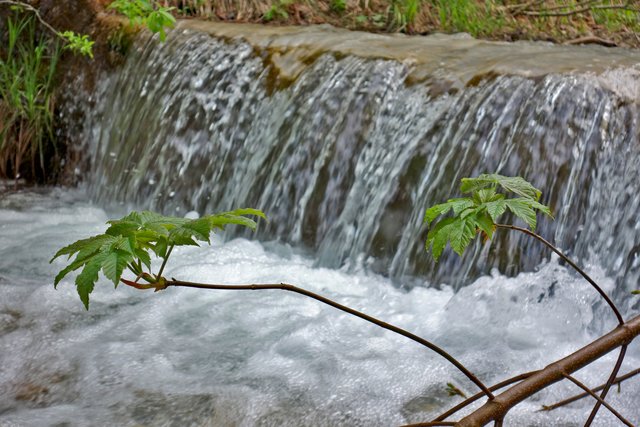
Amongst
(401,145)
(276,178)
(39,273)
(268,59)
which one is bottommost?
(39,273)

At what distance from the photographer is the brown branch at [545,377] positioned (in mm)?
999

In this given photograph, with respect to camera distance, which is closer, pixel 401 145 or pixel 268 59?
pixel 401 145

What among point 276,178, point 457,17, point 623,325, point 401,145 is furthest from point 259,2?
point 623,325

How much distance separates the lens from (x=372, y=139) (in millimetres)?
3535

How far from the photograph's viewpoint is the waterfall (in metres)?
2.90

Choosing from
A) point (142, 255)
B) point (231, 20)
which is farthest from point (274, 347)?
point (231, 20)

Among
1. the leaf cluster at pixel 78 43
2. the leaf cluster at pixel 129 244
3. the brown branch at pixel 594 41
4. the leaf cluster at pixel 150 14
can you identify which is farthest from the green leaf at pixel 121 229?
the brown branch at pixel 594 41

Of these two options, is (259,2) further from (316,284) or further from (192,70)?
(316,284)

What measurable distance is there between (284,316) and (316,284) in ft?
1.37

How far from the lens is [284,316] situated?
9.00 ft

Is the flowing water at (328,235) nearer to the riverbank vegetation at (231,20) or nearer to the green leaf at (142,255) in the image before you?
the riverbank vegetation at (231,20)

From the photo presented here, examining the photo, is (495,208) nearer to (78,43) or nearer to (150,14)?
(150,14)

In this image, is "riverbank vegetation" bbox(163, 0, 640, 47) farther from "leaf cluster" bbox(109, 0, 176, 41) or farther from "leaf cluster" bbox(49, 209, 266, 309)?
"leaf cluster" bbox(49, 209, 266, 309)

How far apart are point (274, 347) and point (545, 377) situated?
4.91ft
